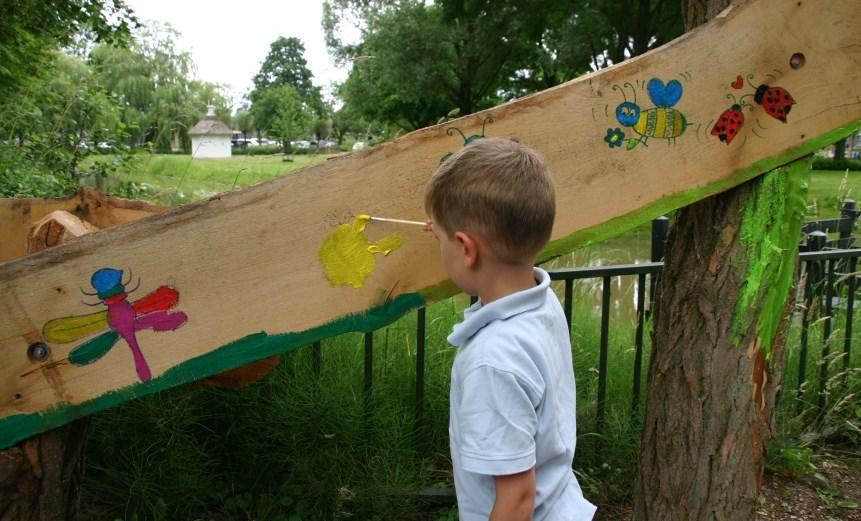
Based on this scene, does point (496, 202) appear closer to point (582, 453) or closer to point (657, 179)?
point (657, 179)

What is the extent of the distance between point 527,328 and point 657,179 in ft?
2.29

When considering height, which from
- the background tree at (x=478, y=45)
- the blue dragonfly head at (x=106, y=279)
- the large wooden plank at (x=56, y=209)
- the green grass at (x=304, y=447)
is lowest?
the green grass at (x=304, y=447)

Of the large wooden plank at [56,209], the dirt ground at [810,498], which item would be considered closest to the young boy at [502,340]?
the large wooden plank at [56,209]

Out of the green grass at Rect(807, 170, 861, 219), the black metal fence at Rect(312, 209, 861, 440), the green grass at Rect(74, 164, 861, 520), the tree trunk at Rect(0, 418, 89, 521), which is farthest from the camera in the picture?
the green grass at Rect(807, 170, 861, 219)

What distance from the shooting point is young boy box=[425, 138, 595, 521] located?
3.58 feet

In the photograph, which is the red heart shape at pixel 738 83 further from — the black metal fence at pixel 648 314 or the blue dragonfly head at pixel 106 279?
the blue dragonfly head at pixel 106 279

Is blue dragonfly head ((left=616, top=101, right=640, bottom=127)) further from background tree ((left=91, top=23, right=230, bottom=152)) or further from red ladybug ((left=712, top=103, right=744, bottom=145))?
background tree ((left=91, top=23, right=230, bottom=152))

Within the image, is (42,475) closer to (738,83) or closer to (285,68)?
(738,83)

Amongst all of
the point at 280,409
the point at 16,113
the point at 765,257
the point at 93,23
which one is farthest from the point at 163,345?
the point at 16,113

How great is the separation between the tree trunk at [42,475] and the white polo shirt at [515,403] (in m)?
0.97

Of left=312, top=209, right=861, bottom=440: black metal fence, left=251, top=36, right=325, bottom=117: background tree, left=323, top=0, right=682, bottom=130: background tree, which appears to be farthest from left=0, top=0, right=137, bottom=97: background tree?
left=251, top=36, right=325, bottom=117: background tree

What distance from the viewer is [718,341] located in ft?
6.45

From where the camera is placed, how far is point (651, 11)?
17.6 m

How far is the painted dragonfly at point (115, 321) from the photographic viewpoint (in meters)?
1.48
